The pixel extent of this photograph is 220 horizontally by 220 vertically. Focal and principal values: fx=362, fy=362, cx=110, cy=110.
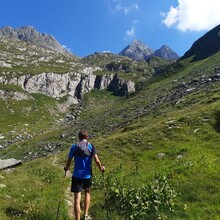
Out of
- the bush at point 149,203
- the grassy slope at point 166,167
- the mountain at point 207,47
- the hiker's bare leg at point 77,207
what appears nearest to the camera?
the bush at point 149,203

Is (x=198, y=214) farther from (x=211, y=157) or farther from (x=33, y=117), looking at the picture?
(x=33, y=117)

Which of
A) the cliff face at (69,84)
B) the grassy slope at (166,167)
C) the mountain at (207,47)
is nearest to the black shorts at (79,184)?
the grassy slope at (166,167)

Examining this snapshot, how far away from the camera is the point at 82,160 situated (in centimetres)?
1395

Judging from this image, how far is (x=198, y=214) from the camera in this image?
1367cm

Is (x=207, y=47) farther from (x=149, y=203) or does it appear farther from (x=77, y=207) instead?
(x=77, y=207)

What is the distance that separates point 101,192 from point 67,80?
541 ft

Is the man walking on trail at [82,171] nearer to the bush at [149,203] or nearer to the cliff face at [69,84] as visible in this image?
the bush at [149,203]

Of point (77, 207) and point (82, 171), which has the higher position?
point (82, 171)

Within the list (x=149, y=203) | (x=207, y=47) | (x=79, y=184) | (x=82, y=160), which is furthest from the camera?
(x=207, y=47)

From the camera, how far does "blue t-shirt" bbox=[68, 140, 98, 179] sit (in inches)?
546

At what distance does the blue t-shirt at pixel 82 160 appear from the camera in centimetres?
1386

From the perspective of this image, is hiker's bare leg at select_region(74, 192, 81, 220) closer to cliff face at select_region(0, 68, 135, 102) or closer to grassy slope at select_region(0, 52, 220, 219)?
grassy slope at select_region(0, 52, 220, 219)

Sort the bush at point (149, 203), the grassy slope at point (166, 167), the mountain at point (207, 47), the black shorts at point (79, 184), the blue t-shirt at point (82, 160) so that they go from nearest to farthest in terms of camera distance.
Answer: the bush at point (149, 203)
the black shorts at point (79, 184)
the blue t-shirt at point (82, 160)
the grassy slope at point (166, 167)
the mountain at point (207, 47)

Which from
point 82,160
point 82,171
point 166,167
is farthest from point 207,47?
point 82,171
